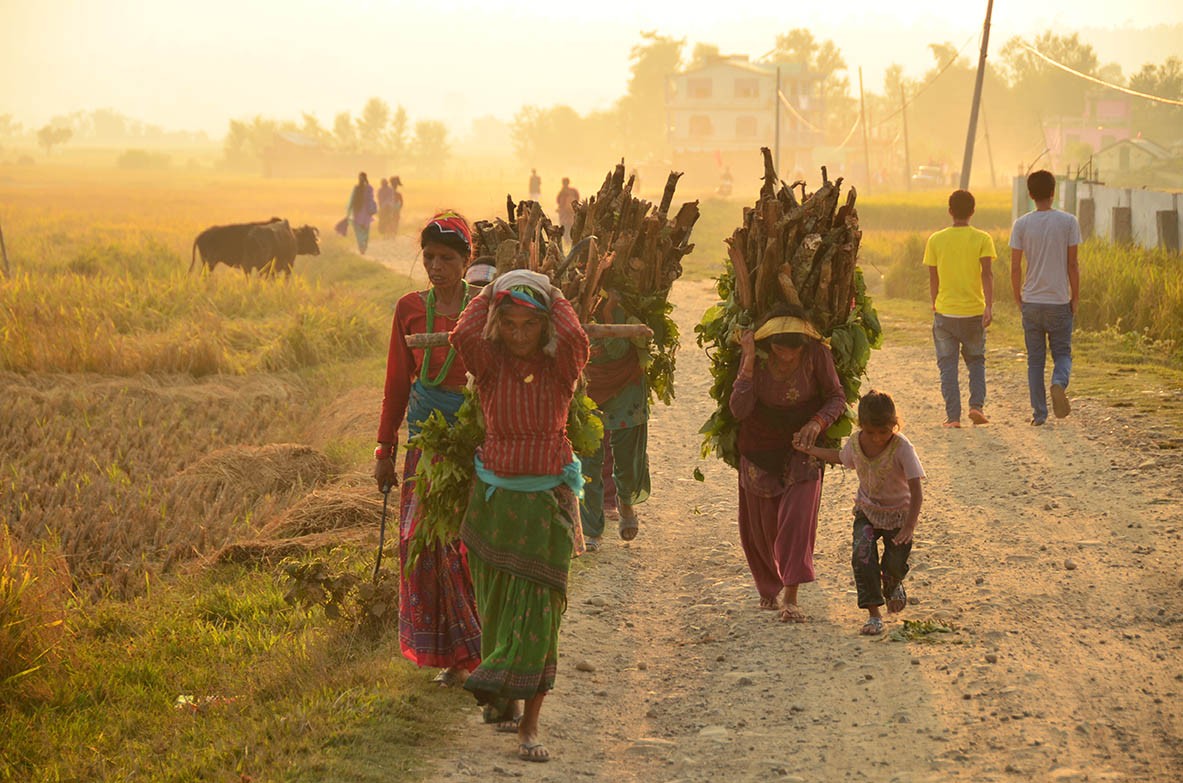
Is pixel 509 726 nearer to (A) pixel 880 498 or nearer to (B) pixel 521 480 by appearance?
(B) pixel 521 480

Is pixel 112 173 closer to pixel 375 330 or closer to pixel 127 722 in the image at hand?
pixel 375 330

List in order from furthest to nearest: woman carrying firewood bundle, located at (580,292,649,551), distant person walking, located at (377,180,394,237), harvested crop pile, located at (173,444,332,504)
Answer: distant person walking, located at (377,180,394,237), harvested crop pile, located at (173,444,332,504), woman carrying firewood bundle, located at (580,292,649,551)

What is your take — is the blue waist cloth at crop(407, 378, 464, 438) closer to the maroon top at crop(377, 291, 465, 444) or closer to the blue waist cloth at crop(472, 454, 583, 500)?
the maroon top at crop(377, 291, 465, 444)

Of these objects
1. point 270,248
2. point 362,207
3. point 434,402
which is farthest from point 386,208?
point 434,402

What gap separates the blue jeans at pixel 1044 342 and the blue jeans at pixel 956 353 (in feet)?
1.21

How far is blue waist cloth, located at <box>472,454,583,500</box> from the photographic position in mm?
4836

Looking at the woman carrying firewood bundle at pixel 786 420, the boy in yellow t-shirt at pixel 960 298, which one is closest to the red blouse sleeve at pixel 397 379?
the woman carrying firewood bundle at pixel 786 420

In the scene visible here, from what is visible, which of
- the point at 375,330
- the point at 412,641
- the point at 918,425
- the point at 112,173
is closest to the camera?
the point at 412,641

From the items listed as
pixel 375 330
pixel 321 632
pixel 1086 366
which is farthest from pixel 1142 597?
pixel 375 330

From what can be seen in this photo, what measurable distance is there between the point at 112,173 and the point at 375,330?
86.0 meters

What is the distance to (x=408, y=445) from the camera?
16.4 feet

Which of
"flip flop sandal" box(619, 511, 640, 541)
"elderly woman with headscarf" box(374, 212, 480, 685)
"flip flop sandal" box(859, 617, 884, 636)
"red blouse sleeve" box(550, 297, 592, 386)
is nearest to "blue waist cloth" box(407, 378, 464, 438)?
"elderly woman with headscarf" box(374, 212, 480, 685)

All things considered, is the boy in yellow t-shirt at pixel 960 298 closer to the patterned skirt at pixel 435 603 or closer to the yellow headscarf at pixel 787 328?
the yellow headscarf at pixel 787 328

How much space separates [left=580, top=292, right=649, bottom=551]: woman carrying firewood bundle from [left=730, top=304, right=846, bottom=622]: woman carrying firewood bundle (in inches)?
60.9
